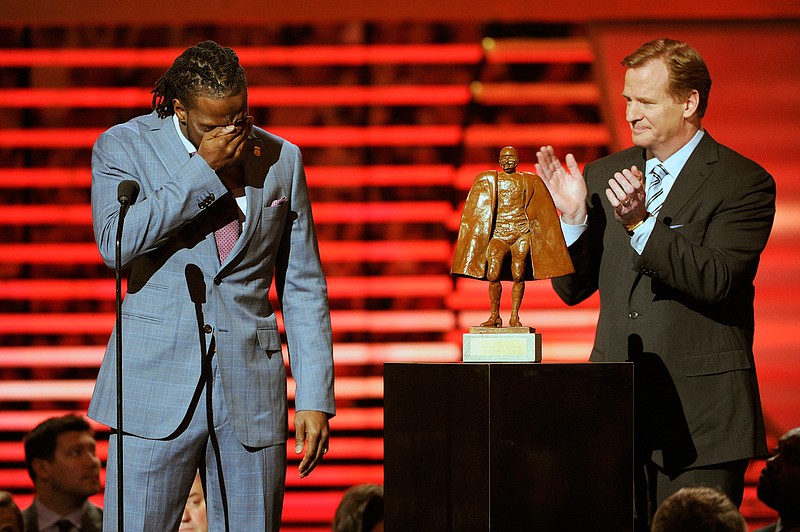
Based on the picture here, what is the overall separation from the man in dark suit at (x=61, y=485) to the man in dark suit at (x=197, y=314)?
2038mm

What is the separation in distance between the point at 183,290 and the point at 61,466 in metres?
2.21

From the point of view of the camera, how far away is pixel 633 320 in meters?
2.88

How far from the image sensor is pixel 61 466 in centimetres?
423

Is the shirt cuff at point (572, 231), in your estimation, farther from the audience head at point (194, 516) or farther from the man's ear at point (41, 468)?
the man's ear at point (41, 468)

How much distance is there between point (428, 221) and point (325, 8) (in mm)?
1098

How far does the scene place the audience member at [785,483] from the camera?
138 inches

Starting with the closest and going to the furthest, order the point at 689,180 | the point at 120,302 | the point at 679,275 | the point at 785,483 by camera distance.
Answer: the point at 120,302, the point at 679,275, the point at 689,180, the point at 785,483

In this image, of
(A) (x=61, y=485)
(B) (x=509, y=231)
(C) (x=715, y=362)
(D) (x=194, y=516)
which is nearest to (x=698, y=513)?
(C) (x=715, y=362)

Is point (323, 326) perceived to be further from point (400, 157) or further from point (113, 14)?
point (113, 14)

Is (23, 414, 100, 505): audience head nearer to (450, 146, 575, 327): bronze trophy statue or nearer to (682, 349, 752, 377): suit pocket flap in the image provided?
(450, 146, 575, 327): bronze trophy statue

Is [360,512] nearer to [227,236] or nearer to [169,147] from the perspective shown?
[227,236]

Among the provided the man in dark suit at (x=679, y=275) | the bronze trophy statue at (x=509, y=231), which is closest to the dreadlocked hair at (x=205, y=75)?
the bronze trophy statue at (x=509, y=231)

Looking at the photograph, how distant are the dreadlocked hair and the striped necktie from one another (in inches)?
47.1

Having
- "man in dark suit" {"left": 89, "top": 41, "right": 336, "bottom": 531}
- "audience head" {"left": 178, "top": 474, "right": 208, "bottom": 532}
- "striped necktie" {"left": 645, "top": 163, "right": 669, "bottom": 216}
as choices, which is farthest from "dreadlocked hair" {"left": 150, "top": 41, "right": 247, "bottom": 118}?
"audience head" {"left": 178, "top": 474, "right": 208, "bottom": 532}
